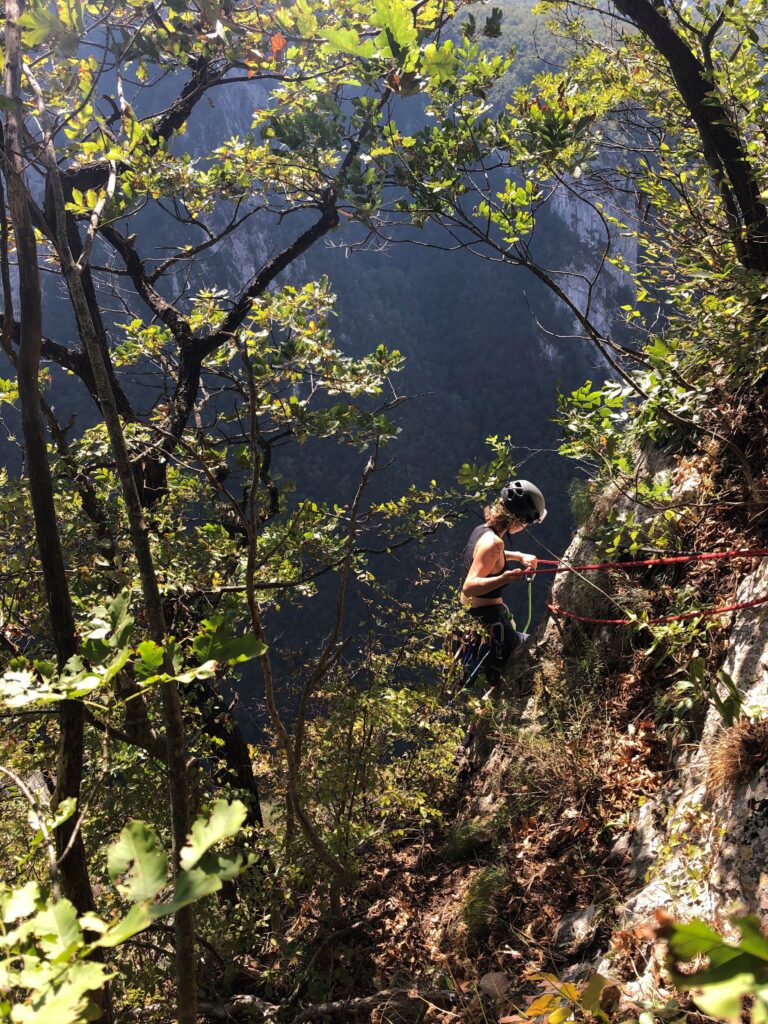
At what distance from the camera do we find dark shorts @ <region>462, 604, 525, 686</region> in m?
4.44

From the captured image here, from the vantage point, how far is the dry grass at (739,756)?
193 centimetres

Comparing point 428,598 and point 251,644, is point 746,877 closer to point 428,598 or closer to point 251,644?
point 251,644

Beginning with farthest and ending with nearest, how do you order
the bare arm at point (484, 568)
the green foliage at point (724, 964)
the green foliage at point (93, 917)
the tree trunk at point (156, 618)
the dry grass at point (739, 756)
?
the bare arm at point (484, 568) < the dry grass at point (739, 756) < the tree trunk at point (156, 618) < the green foliage at point (93, 917) < the green foliage at point (724, 964)

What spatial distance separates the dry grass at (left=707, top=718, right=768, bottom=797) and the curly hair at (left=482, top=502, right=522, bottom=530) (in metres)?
2.17

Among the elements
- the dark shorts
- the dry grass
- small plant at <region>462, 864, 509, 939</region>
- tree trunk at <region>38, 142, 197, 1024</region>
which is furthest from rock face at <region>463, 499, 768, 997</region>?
the dark shorts

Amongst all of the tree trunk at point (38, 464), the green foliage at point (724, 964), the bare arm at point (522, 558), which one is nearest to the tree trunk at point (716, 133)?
the bare arm at point (522, 558)

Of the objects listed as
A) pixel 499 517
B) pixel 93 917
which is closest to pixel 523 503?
pixel 499 517

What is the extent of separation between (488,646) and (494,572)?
0.68m

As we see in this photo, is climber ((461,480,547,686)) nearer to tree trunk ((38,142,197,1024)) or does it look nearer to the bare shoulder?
the bare shoulder

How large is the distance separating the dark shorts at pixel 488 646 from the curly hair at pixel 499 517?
26.7 inches

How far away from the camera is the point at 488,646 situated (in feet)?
14.9

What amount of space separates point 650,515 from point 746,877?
2144 millimetres

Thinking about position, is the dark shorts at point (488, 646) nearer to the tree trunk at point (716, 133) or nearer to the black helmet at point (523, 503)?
the black helmet at point (523, 503)

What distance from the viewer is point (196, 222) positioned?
486 cm
